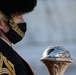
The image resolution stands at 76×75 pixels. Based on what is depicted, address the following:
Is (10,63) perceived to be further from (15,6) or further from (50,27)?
(50,27)

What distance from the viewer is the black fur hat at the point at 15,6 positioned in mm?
4052

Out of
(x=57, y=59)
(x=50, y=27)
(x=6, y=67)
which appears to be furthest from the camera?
(x=50, y=27)

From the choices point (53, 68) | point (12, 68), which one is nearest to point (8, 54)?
point (12, 68)

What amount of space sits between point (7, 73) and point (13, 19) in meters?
0.47

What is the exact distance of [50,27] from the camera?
38.2ft

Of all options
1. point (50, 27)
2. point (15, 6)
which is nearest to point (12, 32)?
point (15, 6)

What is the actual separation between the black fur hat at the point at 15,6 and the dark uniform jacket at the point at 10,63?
0.25 meters

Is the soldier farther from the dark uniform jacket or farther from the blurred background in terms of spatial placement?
the blurred background

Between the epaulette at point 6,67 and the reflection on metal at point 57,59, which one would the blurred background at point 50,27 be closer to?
the reflection on metal at point 57,59

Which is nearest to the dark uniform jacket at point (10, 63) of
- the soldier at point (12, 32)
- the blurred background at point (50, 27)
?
the soldier at point (12, 32)

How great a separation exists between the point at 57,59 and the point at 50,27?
25.0 ft

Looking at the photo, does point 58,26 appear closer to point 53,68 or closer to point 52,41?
point 52,41

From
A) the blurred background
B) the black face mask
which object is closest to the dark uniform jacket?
the black face mask

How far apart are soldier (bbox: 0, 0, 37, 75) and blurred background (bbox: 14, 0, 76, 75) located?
7204mm
